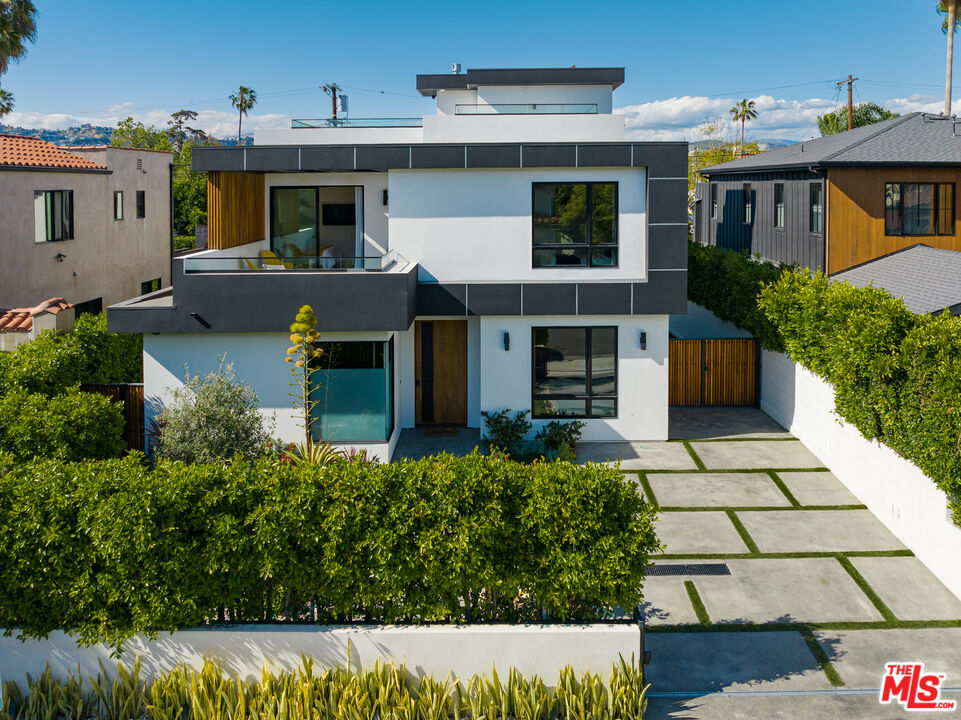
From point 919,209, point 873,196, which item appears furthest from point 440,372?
point 919,209

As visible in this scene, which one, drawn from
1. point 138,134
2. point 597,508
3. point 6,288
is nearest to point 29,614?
point 597,508

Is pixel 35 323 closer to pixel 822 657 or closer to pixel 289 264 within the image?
pixel 289 264

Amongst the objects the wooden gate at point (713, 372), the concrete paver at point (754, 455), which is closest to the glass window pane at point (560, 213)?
the wooden gate at point (713, 372)

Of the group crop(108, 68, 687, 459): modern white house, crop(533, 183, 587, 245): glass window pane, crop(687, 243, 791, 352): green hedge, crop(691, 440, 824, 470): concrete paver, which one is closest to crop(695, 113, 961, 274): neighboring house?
crop(687, 243, 791, 352): green hedge

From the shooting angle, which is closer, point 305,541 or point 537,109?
point 305,541

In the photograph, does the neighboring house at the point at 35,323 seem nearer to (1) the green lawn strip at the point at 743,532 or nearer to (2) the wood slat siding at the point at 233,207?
(2) the wood slat siding at the point at 233,207

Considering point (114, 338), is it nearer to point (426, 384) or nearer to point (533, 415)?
point (426, 384)

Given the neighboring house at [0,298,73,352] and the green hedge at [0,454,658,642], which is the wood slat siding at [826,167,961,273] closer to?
the green hedge at [0,454,658,642]
